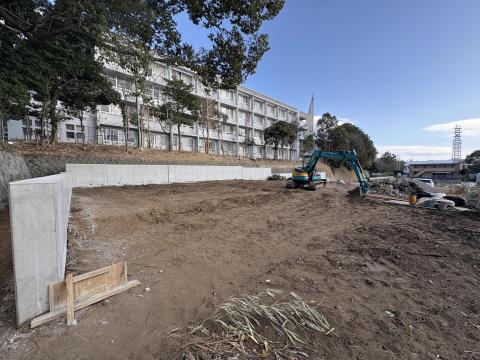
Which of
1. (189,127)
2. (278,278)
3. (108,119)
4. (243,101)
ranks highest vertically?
(243,101)

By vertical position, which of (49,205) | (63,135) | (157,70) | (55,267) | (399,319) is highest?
(157,70)

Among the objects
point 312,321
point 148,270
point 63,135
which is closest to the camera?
point 312,321

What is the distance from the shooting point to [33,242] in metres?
2.70

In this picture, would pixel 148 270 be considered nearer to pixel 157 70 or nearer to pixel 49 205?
pixel 49 205

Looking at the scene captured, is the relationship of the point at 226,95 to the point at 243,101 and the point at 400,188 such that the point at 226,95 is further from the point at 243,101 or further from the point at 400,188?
the point at 400,188

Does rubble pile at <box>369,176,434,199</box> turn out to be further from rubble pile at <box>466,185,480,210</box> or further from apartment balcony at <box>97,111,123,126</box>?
apartment balcony at <box>97,111,123,126</box>

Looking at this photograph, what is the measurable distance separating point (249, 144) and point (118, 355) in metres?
42.2

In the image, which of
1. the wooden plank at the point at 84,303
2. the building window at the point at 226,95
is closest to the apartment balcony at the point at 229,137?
the building window at the point at 226,95

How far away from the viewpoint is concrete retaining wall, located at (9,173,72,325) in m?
2.61

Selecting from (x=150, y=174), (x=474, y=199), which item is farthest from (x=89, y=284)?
(x=150, y=174)

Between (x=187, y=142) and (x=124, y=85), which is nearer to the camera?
(x=124, y=85)

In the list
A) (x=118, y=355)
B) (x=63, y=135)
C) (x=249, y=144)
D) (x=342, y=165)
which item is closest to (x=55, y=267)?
(x=118, y=355)

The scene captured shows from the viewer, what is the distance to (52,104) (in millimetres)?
15352

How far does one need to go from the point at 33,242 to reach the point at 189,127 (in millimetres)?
33890
